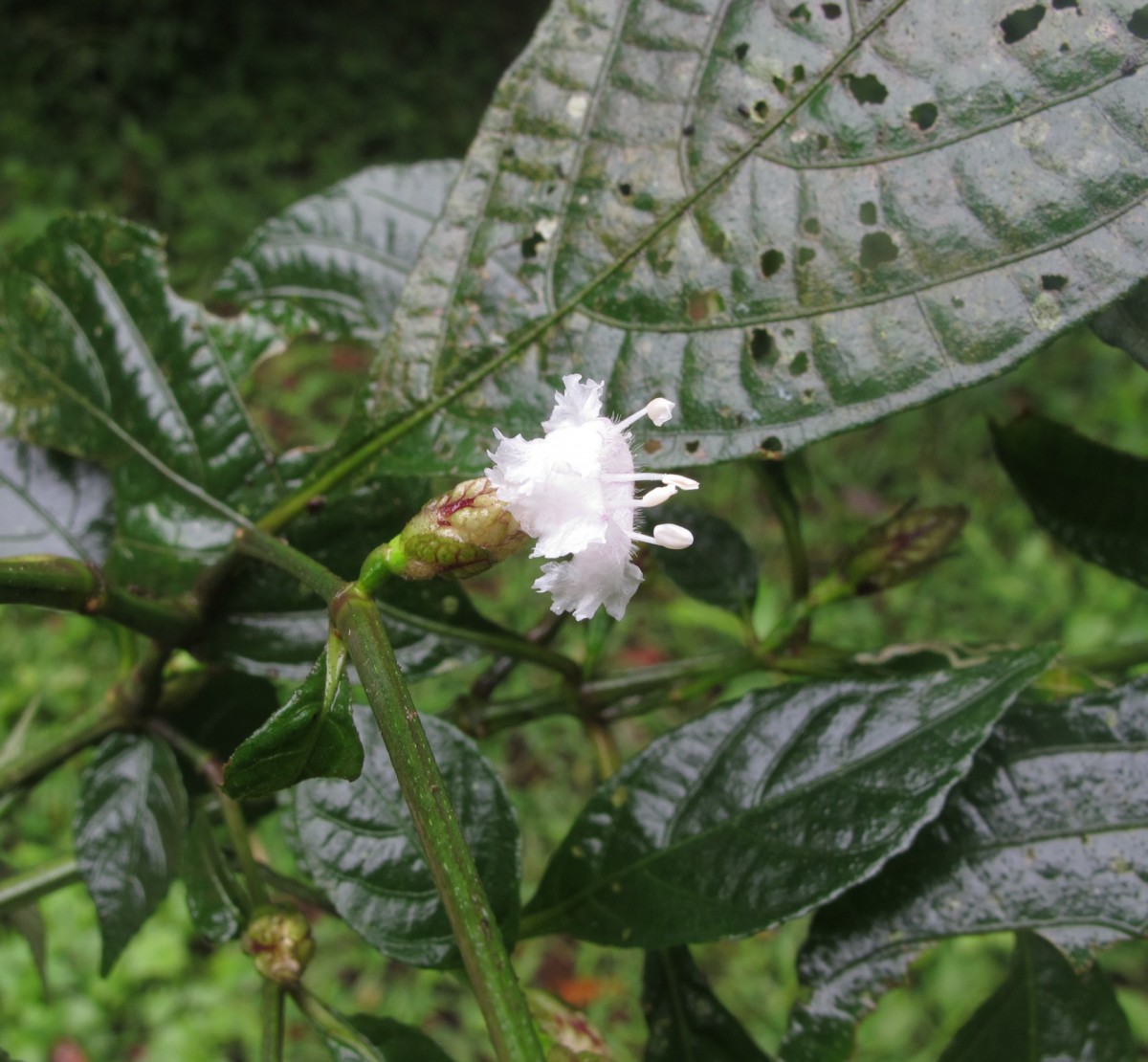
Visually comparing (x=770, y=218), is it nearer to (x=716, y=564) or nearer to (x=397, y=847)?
(x=716, y=564)

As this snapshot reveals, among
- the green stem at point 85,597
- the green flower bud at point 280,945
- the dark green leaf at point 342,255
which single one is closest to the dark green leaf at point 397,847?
the green flower bud at point 280,945

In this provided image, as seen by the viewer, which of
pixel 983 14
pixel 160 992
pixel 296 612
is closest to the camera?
pixel 983 14

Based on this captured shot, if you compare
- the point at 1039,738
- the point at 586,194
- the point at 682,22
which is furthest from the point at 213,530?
the point at 1039,738

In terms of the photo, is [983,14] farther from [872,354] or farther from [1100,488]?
[1100,488]

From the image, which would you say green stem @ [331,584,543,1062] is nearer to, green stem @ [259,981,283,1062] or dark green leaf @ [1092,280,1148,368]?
green stem @ [259,981,283,1062]

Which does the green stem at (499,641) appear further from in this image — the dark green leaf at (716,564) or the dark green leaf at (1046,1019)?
the dark green leaf at (1046,1019)

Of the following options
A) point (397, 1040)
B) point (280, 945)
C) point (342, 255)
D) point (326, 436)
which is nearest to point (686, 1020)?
point (397, 1040)

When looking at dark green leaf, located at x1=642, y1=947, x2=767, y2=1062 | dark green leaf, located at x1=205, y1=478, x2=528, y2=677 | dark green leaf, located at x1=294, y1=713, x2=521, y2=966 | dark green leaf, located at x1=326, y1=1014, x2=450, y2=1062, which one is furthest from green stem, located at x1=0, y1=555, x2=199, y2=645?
dark green leaf, located at x1=642, y1=947, x2=767, y2=1062
